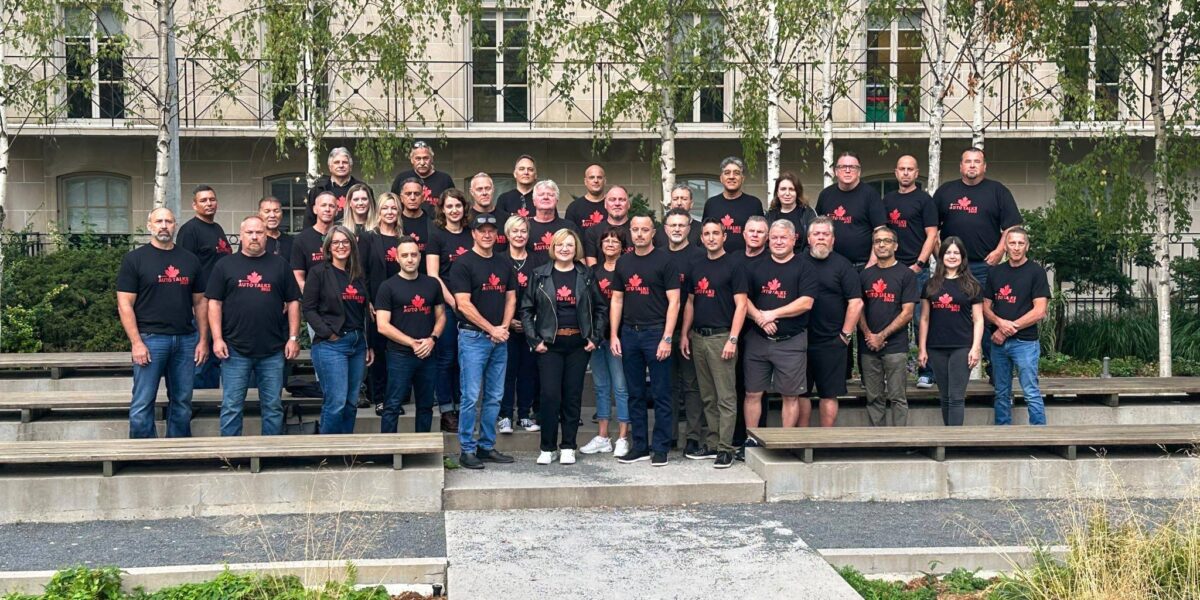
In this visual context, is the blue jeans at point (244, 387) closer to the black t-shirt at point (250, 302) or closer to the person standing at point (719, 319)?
the black t-shirt at point (250, 302)

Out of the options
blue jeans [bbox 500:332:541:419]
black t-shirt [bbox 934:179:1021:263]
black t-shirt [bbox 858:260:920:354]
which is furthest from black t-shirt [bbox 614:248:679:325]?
black t-shirt [bbox 934:179:1021:263]

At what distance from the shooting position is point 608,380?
33.6ft

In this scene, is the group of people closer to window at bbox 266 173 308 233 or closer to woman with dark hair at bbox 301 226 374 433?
woman with dark hair at bbox 301 226 374 433

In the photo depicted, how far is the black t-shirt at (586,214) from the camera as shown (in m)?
10.9

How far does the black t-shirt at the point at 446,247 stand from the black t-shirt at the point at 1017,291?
4390mm

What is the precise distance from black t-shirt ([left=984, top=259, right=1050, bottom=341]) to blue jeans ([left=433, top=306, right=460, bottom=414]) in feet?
14.7

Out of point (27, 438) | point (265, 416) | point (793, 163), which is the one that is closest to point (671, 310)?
point (265, 416)

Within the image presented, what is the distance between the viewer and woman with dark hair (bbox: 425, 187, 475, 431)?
404 inches

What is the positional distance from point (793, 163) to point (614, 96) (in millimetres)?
7999

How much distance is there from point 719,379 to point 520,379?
1785 mm

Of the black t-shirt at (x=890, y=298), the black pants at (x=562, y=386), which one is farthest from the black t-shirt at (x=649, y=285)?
the black t-shirt at (x=890, y=298)

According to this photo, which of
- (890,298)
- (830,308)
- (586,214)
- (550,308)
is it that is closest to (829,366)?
(830,308)

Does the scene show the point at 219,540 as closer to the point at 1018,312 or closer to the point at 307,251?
the point at 307,251

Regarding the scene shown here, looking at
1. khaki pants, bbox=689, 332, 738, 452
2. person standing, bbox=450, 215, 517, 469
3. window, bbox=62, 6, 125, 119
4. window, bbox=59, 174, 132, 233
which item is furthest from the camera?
window, bbox=59, 174, 132, 233
